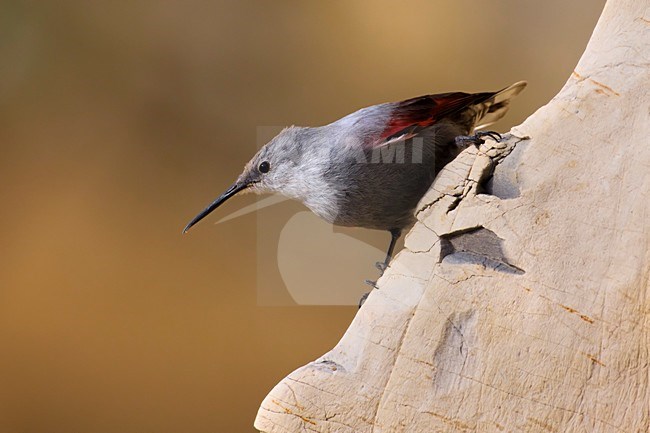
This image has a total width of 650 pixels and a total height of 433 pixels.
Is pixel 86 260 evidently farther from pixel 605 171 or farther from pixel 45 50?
pixel 605 171

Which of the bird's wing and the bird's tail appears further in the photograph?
the bird's tail

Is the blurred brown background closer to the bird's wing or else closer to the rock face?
the bird's wing

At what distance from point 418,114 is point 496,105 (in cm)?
22

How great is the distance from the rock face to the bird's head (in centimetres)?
23

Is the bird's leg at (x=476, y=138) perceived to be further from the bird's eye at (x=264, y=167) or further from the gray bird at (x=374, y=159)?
the bird's eye at (x=264, y=167)

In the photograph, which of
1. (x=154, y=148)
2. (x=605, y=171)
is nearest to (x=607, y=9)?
(x=605, y=171)

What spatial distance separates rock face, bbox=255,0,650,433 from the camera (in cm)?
92

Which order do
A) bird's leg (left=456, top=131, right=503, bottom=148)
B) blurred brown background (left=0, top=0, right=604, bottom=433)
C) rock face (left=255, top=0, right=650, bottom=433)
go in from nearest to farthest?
rock face (left=255, top=0, right=650, bottom=433)
bird's leg (left=456, top=131, right=503, bottom=148)
blurred brown background (left=0, top=0, right=604, bottom=433)

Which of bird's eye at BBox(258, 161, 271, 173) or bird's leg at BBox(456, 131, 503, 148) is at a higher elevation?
bird's leg at BBox(456, 131, 503, 148)

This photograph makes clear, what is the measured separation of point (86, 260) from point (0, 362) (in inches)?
13.2

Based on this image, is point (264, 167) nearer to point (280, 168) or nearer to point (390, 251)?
point (280, 168)

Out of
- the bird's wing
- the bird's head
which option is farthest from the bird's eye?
the bird's wing

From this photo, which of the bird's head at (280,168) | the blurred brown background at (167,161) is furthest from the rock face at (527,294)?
the blurred brown background at (167,161)

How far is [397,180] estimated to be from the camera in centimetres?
115
